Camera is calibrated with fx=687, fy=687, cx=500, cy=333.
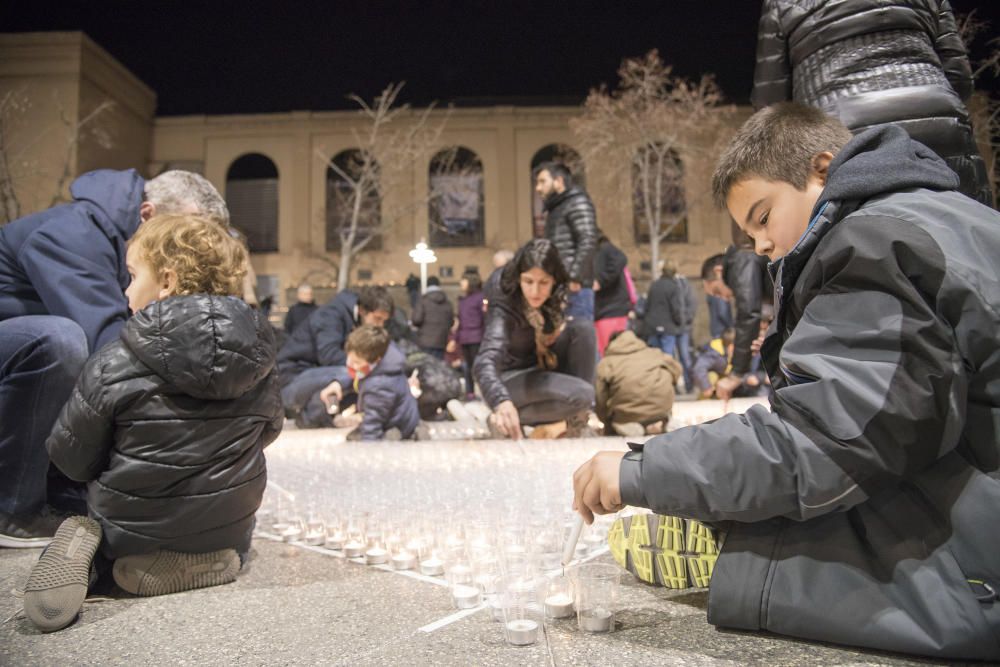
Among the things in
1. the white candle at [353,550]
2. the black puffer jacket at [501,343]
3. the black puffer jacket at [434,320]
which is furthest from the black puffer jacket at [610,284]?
the white candle at [353,550]

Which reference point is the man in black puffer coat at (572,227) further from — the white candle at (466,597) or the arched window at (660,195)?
the arched window at (660,195)

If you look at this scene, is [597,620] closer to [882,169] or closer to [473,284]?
[882,169]

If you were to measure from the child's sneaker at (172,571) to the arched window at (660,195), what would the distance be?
51.6ft

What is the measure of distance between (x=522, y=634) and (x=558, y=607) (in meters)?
0.13

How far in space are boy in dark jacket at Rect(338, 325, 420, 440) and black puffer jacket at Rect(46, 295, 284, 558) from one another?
2.66 meters

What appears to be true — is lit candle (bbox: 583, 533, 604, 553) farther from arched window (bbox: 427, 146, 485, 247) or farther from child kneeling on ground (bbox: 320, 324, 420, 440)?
arched window (bbox: 427, 146, 485, 247)

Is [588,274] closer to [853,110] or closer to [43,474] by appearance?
[853,110]

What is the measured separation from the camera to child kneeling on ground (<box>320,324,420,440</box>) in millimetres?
4352

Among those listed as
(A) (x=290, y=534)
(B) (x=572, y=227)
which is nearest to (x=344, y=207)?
(B) (x=572, y=227)

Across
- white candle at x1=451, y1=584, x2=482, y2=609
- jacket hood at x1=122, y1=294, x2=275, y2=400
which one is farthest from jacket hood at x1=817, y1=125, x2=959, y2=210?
jacket hood at x1=122, y1=294, x2=275, y2=400

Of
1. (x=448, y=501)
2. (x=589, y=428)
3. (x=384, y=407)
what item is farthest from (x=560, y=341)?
(x=448, y=501)

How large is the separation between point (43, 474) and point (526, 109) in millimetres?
22447

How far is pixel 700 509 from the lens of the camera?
1.11m

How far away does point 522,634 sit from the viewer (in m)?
1.21
